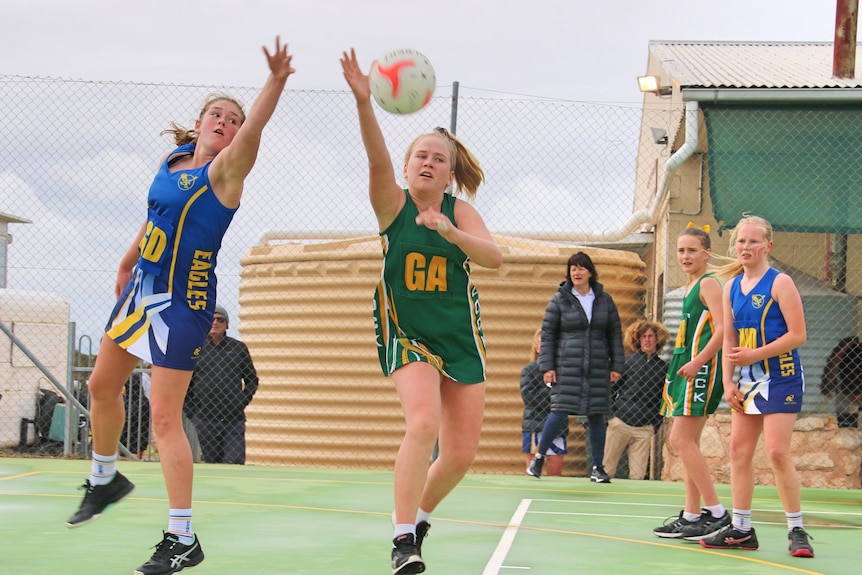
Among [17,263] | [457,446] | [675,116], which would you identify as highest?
[675,116]

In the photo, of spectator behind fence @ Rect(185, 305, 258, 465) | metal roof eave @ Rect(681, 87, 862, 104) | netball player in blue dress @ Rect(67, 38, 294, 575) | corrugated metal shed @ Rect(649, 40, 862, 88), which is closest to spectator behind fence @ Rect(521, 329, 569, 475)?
spectator behind fence @ Rect(185, 305, 258, 465)

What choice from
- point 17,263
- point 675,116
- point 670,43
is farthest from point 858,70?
point 17,263

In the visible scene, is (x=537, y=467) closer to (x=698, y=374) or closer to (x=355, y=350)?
(x=355, y=350)

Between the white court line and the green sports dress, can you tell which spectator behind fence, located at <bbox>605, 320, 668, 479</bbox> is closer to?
the white court line

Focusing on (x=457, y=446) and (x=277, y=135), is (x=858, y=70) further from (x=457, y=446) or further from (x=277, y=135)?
(x=457, y=446)

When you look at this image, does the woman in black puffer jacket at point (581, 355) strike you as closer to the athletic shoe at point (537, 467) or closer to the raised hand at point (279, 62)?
the athletic shoe at point (537, 467)

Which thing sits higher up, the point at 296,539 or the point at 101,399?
the point at 101,399

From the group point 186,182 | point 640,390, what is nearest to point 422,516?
point 186,182

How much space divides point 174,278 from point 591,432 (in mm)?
6044

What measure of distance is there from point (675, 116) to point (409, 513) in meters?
9.04

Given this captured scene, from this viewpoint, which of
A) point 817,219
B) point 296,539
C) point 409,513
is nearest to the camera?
point 409,513

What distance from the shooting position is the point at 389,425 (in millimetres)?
13039

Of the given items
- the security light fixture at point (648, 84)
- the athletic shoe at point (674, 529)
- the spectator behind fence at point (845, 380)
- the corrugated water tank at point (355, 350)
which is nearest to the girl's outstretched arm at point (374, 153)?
the athletic shoe at point (674, 529)

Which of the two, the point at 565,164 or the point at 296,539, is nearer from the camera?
the point at 296,539
